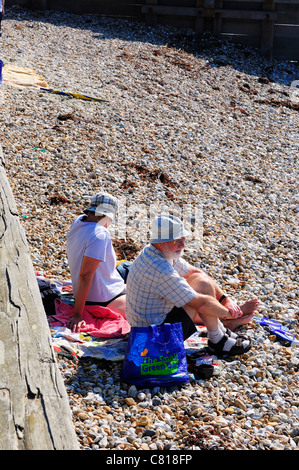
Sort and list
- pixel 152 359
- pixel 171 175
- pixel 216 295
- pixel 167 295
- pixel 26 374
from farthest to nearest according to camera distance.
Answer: pixel 171 175 < pixel 216 295 < pixel 167 295 < pixel 152 359 < pixel 26 374

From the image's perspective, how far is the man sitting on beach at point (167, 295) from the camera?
474 cm

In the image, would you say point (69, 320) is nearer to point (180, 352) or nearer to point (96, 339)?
point (96, 339)

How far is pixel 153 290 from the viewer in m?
4.78

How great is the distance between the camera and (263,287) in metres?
6.93

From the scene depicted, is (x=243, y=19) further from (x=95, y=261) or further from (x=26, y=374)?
(x=26, y=374)

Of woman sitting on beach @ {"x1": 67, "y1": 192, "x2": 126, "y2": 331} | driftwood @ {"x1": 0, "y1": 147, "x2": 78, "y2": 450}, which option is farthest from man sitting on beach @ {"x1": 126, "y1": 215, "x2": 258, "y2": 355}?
driftwood @ {"x1": 0, "y1": 147, "x2": 78, "y2": 450}

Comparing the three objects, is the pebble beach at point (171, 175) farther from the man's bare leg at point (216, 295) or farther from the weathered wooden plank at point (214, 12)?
the weathered wooden plank at point (214, 12)

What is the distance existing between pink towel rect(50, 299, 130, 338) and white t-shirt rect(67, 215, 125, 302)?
113 millimetres

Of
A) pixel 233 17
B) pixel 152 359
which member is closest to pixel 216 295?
pixel 152 359

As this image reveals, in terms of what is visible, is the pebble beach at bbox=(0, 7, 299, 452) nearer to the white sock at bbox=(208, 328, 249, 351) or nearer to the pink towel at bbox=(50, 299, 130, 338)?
the white sock at bbox=(208, 328, 249, 351)

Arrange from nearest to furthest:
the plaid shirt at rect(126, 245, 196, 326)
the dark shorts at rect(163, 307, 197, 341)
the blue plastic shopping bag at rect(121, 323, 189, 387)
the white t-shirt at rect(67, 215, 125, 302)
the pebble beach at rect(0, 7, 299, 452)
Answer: the pebble beach at rect(0, 7, 299, 452)
the blue plastic shopping bag at rect(121, 323, 189, 387)
the plaid shirt at rect(126, 245, 196, 326)
the dark shorts at rect(163, 307, 197, 341)
the white t-shirt at rect(67, 215, 125, 302)

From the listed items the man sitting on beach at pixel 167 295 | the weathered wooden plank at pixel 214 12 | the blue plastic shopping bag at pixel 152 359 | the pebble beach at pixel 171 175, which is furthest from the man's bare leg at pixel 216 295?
the weathered wooden plank at pixel 214 12

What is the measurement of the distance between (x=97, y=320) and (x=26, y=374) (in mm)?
2704

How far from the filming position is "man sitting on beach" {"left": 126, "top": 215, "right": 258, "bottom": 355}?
474 centimetres
